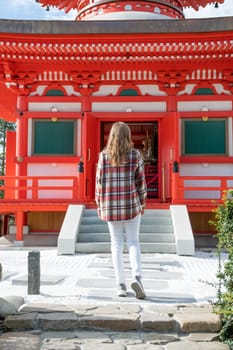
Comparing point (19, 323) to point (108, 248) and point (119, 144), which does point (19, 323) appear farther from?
point (108, 248)

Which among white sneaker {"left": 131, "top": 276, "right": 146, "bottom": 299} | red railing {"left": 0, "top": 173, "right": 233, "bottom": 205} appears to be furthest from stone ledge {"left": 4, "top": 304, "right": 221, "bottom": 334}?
red railing {"left": 0, "top": 173, "right": 233, "bottom": 205}

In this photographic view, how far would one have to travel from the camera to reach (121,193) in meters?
4.31

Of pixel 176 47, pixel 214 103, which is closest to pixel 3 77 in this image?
pixel 176 47

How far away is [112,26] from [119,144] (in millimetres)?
6493

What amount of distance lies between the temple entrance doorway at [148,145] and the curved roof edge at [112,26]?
12.5 ft

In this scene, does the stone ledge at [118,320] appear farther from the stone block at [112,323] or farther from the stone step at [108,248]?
the stone step at [108,248]

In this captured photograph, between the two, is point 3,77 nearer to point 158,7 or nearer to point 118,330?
point 158,7

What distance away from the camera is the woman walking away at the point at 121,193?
4289 millimetres

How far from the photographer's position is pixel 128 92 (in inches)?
449

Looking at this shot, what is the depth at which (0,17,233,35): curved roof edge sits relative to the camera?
383 inches

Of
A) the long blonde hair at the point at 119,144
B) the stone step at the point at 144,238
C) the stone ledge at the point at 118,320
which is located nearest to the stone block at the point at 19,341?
the stone ledge at the point at 118,320

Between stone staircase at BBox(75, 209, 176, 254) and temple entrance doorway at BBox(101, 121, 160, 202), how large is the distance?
11.7 feet

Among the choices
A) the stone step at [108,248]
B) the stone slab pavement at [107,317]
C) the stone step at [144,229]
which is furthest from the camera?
the stone step at [144,229]

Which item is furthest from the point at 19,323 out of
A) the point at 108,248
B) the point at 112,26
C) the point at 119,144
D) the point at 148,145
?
the point at 148,145
